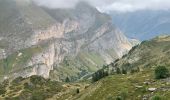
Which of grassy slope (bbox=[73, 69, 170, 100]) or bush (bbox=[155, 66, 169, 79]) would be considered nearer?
grassy slope (bbox=[73, 69, 170, 100])

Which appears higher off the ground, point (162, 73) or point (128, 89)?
point (162, 73)

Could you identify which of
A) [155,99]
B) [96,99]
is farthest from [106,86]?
[155,99]

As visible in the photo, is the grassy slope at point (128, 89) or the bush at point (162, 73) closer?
the grassy slope at point (128, 89)

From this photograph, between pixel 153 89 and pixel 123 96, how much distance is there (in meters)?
7.86

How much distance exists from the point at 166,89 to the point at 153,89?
4.18 metres

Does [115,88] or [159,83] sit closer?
[159,83]

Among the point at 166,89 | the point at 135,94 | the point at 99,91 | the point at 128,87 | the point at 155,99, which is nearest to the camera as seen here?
the point at 155,99

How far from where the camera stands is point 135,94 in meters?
103

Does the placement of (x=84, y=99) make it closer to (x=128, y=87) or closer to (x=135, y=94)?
(x=128, y=87)

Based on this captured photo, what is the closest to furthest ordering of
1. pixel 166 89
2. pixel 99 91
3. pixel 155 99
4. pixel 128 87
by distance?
pixel 155 99 < pixel 166 89 < pixel 128 87 < pixel 99 91

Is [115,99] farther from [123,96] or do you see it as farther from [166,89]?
[166,89]

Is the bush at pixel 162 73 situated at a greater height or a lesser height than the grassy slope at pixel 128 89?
greater

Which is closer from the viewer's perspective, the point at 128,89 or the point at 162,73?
the point at 128,89

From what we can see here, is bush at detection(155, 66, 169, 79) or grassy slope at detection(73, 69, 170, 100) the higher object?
bush at detection(155, 66, 169, 79)
